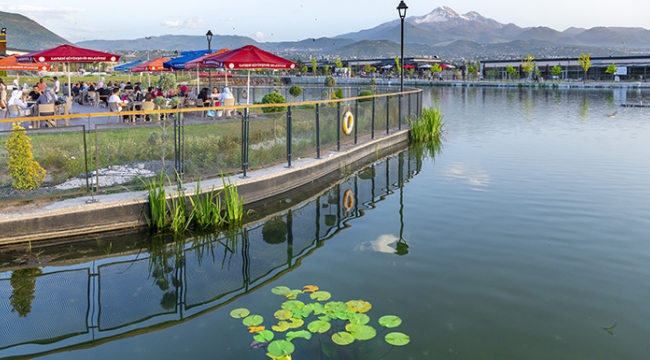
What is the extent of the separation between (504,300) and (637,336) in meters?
1.37

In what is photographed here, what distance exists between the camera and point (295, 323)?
19.2ft

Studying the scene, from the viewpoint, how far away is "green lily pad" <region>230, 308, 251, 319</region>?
6148 mm

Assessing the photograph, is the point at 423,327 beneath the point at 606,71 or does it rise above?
beneath

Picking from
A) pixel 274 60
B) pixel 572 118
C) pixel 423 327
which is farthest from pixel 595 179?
pixel 572 118

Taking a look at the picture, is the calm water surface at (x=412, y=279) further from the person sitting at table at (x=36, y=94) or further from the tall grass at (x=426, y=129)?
the person sitting at table at (x=36, y=94)

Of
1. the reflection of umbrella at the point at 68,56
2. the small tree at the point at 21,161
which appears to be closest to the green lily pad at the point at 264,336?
the small tree at the point at 21,161

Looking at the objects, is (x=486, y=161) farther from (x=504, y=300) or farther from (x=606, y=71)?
(x=606, y=71)

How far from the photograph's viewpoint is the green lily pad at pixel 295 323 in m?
5.77

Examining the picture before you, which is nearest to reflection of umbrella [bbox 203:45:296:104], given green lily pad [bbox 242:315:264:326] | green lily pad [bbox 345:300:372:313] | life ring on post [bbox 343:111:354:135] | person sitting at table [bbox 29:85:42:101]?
life ring on post [bbox 343:111:354:135]

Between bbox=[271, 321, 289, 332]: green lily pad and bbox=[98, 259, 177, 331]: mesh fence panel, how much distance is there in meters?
1.31

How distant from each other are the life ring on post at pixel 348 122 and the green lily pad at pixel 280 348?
11.1 metres

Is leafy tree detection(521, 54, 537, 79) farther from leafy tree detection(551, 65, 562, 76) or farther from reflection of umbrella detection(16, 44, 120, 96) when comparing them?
reflection of umbrella detection(16, 44, 120, 96)

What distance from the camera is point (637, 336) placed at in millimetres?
5750

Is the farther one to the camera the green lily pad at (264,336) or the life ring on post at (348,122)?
the life ring on post at (348,122)
